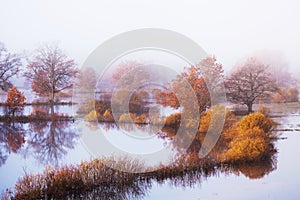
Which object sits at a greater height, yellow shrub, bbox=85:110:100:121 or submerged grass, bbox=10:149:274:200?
yellow shrub, bbox=85:110:100:121

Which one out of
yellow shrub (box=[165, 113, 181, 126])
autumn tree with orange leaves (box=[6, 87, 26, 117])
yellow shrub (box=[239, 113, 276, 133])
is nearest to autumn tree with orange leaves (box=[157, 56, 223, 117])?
yellow shrub (box=[165, 113, 181, 126])

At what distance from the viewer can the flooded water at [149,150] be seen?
745cm

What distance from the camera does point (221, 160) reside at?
9.59 m

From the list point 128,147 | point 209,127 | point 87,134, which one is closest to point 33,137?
point 87,134

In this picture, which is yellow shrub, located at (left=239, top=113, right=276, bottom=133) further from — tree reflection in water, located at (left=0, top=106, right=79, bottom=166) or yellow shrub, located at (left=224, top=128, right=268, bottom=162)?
tree reflection in water, located at (left=0, top=106, right=79, bottom=166)

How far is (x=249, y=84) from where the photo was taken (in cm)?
2166

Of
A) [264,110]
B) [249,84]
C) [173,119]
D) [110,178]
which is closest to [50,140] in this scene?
[173,119]

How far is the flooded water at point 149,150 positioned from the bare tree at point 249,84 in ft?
16.4

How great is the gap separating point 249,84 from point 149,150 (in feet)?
41.2

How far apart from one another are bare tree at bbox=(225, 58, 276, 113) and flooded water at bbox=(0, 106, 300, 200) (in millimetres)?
5013

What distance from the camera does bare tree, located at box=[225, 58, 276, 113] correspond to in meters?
21.4

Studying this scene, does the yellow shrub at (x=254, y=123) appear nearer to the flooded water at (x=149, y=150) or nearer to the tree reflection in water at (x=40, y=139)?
the flooded water at (x=149, y=150)

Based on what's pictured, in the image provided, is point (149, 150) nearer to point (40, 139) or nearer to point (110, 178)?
point (110, 178)

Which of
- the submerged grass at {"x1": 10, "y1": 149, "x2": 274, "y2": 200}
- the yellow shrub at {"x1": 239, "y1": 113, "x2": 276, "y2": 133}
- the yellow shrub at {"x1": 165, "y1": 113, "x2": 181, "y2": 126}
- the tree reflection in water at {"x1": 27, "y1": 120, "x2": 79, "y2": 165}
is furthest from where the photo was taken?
the yellow shrub at {"x1": 165, "y1": 113, "x2": 181, "y2": 126}
